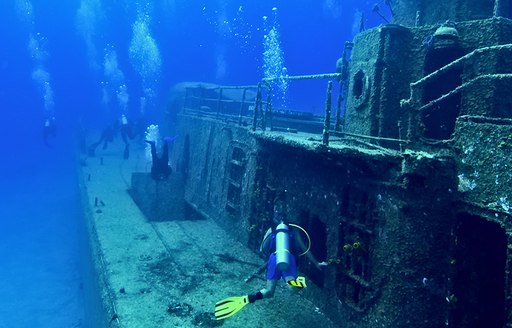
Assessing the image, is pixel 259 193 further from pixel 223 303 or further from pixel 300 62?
pixel 300 62

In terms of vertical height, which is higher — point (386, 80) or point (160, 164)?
point (386, 80)

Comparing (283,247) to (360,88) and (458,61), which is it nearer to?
(458,61)

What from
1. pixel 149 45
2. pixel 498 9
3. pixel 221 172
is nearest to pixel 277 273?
pixel 498 9

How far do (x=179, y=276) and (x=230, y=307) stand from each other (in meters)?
2.09

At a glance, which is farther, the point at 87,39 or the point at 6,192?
the point at 87,39

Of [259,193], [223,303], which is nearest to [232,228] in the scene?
[259,193]

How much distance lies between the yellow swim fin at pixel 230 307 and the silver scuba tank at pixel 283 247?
2.35ft

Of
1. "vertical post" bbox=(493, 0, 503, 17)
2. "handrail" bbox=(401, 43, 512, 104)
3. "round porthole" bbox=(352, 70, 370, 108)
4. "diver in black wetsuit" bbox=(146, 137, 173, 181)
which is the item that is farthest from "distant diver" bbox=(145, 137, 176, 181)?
"vertical post" bbox=(493, 0, 503, 17)

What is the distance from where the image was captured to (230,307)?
17.3 ft

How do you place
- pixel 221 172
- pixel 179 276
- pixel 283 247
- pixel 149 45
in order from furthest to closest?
pixel 149 45, pixel 221 172, pixel 179 276, pixel 283 247

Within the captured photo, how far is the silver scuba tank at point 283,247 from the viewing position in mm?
5015

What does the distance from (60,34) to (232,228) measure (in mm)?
108715

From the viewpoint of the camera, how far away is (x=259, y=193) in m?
8.49

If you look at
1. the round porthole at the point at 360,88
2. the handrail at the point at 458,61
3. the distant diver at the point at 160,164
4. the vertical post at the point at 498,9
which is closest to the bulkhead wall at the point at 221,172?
the distant diver at the point at 160,164
